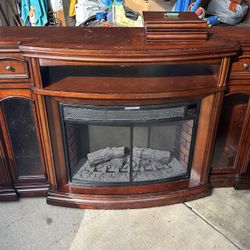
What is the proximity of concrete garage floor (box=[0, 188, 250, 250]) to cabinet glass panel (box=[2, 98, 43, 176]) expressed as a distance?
0.78 feet

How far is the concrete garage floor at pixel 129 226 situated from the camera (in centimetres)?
139

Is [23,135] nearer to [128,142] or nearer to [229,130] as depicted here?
[128,142]

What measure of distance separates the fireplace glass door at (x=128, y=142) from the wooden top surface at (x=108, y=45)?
0.92ft

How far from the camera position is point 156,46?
1.18 m

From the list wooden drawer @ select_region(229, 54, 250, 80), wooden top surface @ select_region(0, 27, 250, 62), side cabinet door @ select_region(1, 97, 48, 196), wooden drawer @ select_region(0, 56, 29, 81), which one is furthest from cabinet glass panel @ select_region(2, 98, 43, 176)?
wooden drawer @ select_region(229, 54, 250, 80)

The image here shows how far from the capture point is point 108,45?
1.18 metres

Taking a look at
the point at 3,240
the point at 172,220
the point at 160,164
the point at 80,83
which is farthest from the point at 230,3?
the point at 3,240

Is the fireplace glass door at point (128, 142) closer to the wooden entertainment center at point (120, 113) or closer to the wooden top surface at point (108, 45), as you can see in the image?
the wooden entertainment center at point (120, 113)

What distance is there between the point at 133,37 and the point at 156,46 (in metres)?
0.18

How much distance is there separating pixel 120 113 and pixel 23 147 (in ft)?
1.95

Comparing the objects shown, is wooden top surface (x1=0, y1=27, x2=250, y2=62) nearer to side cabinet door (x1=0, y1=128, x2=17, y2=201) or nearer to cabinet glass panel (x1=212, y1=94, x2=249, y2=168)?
cabinet glass panel (x1=212, y1=94, x2=249, y2=168)

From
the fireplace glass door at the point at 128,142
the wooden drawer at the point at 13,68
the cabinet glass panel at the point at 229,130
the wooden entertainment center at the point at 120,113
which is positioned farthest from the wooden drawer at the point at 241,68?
the wooden drawer at the point at 13,68

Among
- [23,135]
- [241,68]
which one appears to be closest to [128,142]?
[23,135]

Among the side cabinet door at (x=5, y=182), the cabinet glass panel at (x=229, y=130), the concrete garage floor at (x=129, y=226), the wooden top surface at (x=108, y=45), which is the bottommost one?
the concrete garage floor at (x=129, y=226)
